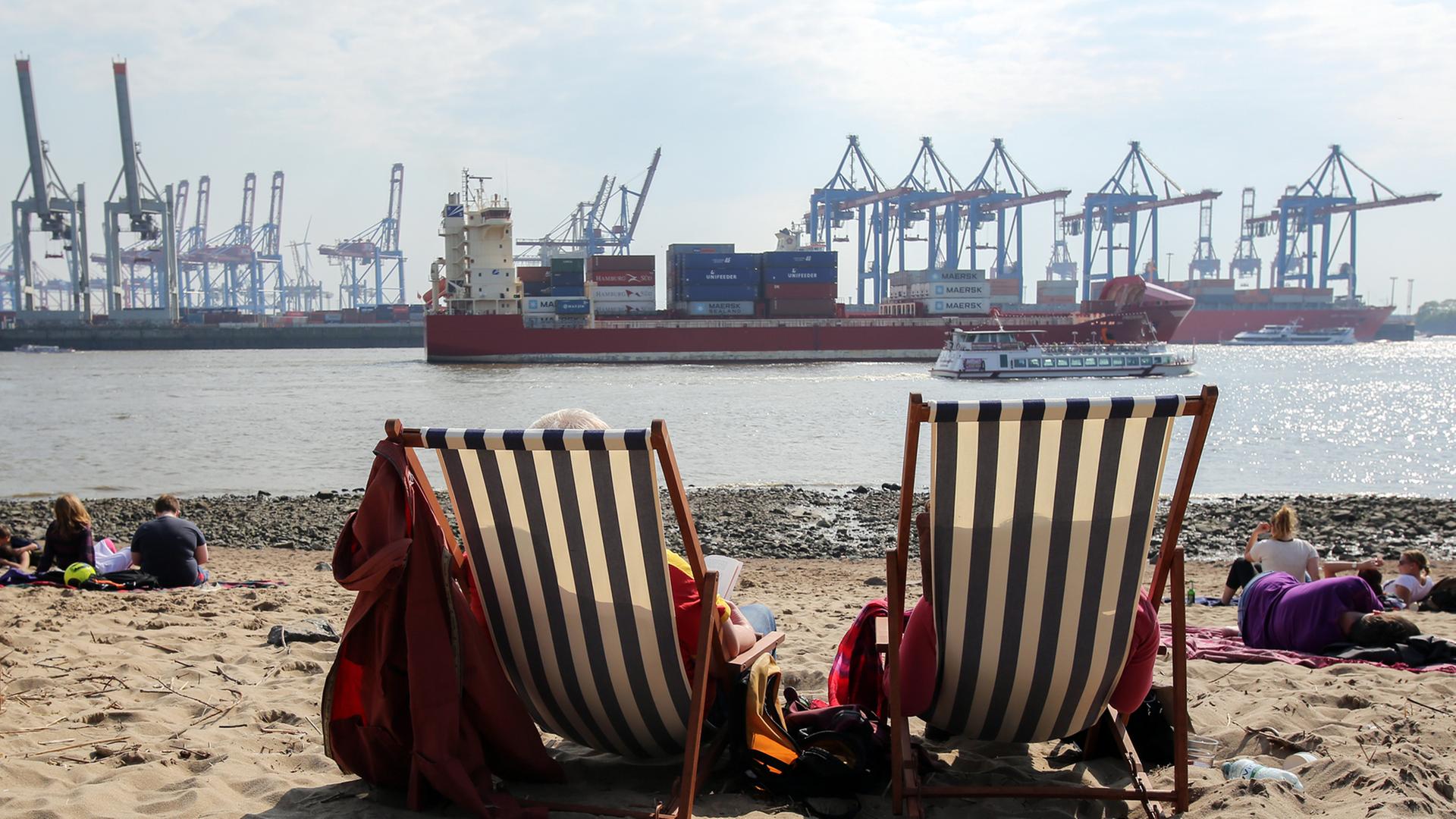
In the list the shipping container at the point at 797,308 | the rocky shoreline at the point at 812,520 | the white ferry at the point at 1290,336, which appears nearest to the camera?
the rocky shoreline at the point at 812,520

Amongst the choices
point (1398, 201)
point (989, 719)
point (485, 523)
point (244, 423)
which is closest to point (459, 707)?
point (485, 523)

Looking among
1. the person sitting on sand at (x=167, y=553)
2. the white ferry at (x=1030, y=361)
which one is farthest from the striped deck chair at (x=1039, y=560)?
the white ferry at (x=1030, y=361)

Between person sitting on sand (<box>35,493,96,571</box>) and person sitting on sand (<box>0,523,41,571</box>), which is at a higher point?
person sitting on sand (<box>35,493,96,571</box>)

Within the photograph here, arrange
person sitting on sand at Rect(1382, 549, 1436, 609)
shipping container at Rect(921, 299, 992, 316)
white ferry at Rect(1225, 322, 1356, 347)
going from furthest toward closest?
white ferry at Rect(1225, 322, 1356, 347) → shipping container at Rect(921, 299, 992, 316) → person sitting on sand at Rect(1382, 549, 1436, 609)

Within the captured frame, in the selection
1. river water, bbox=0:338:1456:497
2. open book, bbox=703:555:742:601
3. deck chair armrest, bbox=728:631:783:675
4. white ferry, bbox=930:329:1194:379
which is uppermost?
open book, bbox=703:555:742:601

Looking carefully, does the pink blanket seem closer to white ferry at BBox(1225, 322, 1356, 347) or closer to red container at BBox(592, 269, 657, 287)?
red container at BBox(592, 269, 657, 287)

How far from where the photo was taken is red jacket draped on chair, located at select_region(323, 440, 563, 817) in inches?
61.7

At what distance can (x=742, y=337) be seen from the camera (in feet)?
115

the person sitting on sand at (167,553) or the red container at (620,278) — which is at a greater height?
the red container at (620,278)

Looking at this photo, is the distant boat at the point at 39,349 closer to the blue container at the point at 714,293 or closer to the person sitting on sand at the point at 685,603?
the blue container at the point at 714,293

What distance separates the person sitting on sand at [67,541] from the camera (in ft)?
11.9

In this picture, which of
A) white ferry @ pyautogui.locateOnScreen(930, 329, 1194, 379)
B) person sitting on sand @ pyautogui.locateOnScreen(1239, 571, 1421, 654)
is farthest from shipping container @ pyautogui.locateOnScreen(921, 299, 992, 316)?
person sitting on sand @ pyautogui.locateOnScreen(1239, 571, 1421, 654)

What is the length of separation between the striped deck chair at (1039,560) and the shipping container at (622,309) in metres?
35.0

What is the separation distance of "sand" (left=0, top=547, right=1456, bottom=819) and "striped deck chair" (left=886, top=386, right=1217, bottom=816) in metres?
0.14
